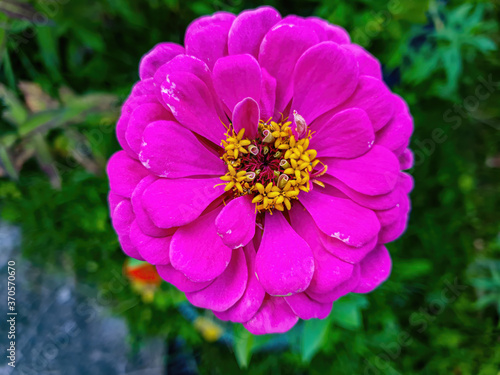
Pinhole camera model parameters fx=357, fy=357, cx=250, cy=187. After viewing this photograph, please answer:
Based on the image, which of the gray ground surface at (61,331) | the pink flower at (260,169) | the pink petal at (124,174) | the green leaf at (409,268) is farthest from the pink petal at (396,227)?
the gray ground surface at (61,331)

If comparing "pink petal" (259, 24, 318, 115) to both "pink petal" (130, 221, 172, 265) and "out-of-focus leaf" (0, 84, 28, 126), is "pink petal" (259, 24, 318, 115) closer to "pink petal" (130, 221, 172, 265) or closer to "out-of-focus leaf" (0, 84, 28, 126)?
"pink petal" (130, 221, 172, 265)

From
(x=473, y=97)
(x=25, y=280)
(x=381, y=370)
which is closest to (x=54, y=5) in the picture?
(x=25, y=280)

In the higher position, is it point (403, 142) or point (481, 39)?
point (481, 39)

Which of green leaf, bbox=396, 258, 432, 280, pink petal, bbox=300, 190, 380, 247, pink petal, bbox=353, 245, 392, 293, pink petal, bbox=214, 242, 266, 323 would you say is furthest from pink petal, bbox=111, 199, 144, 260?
green leaf, bbox=396, 258, 432, 280

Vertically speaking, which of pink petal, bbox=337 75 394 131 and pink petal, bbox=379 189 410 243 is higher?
pink petal, bbox=337 75 394 131

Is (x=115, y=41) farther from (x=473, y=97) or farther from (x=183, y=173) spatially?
(x=473, y=97)

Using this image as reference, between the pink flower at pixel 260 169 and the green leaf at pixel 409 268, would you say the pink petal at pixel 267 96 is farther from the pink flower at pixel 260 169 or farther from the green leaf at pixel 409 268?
the green leaf at pixel 409 268
